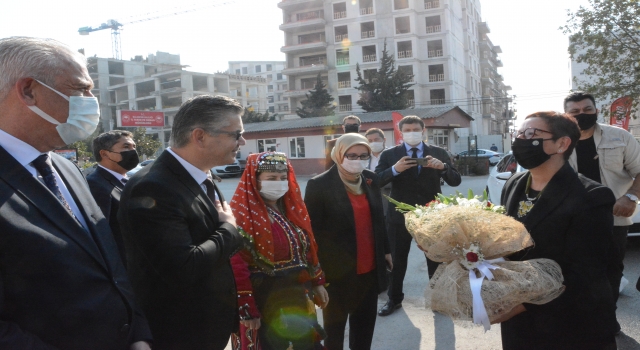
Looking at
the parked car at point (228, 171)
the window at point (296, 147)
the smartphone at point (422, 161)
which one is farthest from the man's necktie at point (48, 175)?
the window at point (296, 147)

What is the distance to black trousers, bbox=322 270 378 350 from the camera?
3445mm

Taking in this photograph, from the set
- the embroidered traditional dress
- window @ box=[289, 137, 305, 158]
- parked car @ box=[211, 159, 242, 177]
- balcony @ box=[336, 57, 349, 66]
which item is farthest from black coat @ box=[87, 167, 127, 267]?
balcony @ box=[336, 57, 349, 66]

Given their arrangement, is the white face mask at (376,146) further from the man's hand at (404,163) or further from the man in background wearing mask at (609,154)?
the man in background wearing mask at (609,154)

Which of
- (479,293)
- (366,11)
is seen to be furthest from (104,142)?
(366,11)

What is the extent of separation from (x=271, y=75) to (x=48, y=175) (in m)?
94.0

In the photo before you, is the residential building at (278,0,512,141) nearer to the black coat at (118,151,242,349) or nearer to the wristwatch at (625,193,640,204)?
the wristwatch at (625,193,640,204)

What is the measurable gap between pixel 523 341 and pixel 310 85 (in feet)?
171

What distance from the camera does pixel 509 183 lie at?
9.19 ft

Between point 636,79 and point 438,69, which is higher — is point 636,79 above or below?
below

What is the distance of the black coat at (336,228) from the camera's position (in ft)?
11.4

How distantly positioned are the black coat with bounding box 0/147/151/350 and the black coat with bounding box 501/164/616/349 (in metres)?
1.93

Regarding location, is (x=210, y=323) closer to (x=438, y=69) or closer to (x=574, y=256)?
(x=574, y=256)

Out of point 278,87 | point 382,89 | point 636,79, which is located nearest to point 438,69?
point 382,89

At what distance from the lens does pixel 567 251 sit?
7.07 ft
